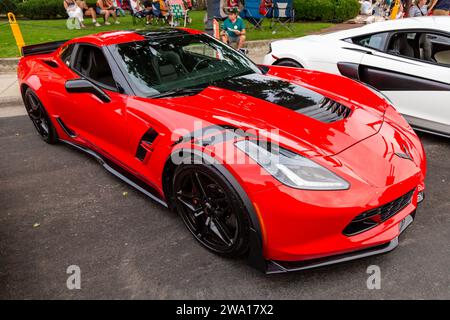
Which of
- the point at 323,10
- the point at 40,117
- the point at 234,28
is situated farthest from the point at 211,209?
the point at 323,10

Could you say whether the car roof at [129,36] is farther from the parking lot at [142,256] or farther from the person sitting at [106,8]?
the person sitting at [106,8]

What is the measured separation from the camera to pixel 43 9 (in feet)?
53.3

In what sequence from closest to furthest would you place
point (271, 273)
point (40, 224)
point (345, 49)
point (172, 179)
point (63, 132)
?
point (271, 273) < point (172, 179) < point (40, 224) < point (63, 132) < point (345, 49)

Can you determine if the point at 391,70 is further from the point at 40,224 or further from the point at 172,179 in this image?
the point at 40,224

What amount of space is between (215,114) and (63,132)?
2252 millimetres

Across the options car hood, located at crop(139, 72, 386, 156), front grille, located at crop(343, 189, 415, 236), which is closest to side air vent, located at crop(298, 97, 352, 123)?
car hood, located at crop(139, 72, 386, 156)

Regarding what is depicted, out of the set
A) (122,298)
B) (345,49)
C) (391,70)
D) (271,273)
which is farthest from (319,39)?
(122,298)

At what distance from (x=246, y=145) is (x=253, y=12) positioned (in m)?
10.2

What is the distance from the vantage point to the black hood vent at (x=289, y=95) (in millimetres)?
2668

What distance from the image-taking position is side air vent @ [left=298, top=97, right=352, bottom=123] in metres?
2.60

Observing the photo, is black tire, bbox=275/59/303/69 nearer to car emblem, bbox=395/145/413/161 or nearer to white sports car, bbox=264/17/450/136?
white sports car, bbox=264/17/450/136

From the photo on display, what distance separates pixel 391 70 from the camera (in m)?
4.16

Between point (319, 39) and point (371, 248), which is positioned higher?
point (319, 39)

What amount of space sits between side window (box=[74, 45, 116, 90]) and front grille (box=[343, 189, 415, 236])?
7.15 feet
